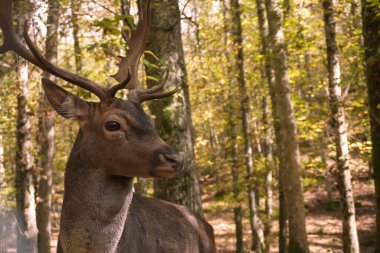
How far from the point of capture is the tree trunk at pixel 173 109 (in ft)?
22.1

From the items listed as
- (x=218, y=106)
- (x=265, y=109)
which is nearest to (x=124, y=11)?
(x=265, y=109)

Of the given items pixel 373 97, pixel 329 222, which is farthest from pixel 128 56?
pixel 329 222

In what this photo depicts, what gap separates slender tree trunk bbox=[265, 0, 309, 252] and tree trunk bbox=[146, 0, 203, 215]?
16.3ft

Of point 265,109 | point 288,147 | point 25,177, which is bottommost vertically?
point 25,177

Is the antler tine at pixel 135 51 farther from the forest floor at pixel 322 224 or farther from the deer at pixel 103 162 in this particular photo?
the forest floor at pixel 322 224

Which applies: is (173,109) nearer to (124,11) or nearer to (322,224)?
(124,11)

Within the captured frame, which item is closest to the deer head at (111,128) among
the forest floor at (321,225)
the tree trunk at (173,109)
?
the tree trunk at (173,109)

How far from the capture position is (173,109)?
6.79m

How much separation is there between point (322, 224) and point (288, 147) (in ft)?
37.0

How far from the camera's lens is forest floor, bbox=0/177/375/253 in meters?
18.1

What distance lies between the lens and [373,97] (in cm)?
766

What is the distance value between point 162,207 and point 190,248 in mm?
585

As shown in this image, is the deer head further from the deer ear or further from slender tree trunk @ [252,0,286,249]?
slender tree trunk @ [252,0,286,249]

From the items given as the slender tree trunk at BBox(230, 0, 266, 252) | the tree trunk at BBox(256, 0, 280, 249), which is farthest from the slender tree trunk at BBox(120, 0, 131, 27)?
the slender tree trunk at BBox(230, 0, 266, 252)
